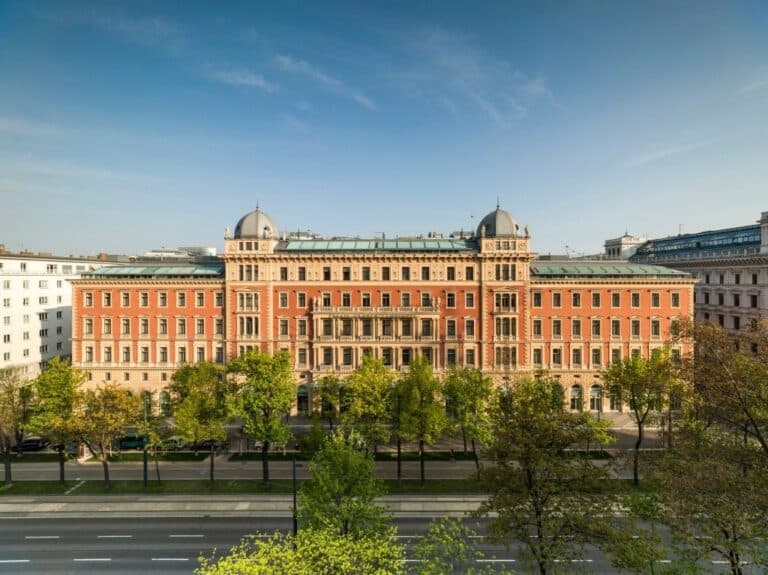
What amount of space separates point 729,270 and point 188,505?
309 feet

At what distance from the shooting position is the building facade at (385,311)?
74.1 meters

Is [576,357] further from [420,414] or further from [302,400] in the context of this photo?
[302,400]

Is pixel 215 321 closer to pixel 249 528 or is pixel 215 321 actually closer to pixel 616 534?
pixel 249 528

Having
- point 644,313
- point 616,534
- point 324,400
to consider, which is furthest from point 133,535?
point 644,313

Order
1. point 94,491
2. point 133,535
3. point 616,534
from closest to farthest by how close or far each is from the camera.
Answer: point 616,534 → point 133,535 → point 94,491

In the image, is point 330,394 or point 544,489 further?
point 330,394

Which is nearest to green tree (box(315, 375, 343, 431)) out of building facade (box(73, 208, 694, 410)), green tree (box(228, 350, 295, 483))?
building facade (box(73, 208, 694, 410))

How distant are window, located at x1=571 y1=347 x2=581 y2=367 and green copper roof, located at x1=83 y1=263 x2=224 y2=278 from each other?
57.1 meters

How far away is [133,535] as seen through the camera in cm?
3934

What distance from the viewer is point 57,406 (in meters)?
48.8

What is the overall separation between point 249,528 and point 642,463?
3133cm

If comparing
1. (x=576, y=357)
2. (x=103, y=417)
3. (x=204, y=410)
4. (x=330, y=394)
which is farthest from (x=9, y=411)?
(x=576, y=357)

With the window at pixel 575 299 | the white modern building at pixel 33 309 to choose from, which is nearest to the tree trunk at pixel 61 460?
the white modern building at pixel 33 309

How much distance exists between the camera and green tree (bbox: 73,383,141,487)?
47281mm
